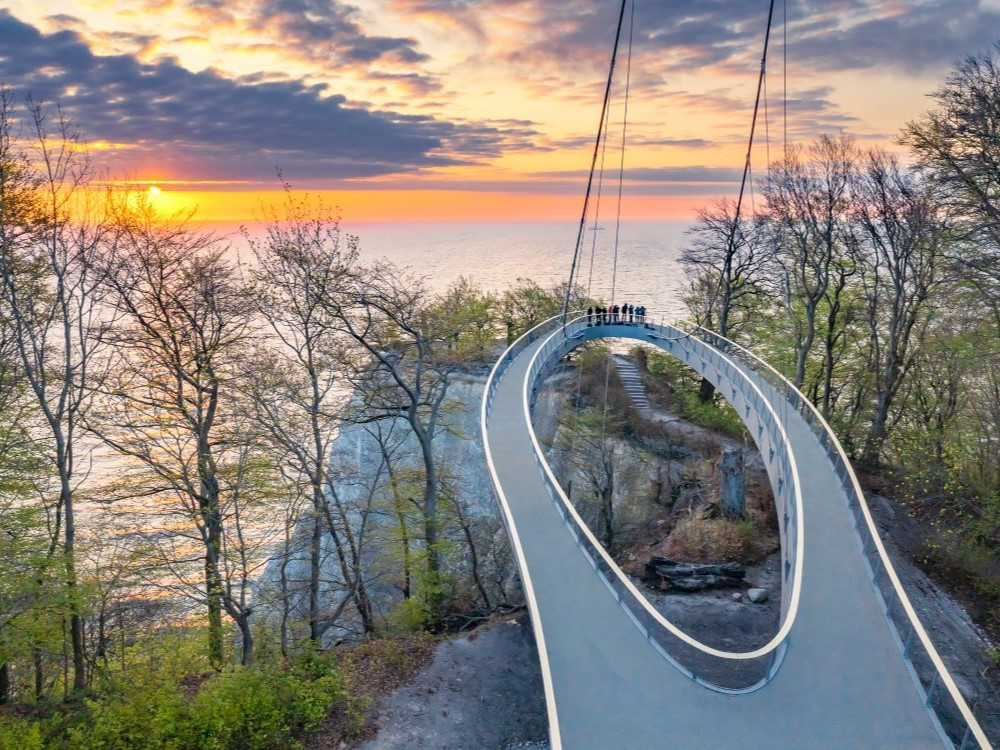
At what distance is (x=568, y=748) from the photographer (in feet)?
31.0

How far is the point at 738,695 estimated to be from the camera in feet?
34.4

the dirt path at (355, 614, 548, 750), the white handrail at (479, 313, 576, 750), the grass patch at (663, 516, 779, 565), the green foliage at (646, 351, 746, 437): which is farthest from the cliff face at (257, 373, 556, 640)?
the green foliage at (646, 351, 746, 437)

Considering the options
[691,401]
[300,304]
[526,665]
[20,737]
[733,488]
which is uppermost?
[300,304]

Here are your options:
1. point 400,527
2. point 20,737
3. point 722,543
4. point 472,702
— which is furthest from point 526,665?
point 20,737

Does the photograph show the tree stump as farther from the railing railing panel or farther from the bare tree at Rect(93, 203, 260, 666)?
the bare tree at Rect(93, 203, 260, 666)

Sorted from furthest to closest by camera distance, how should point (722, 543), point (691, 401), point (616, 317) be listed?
point (691, 401) → point (616, 317) → point (722, 543)

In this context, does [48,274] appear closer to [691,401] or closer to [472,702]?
[472,702]

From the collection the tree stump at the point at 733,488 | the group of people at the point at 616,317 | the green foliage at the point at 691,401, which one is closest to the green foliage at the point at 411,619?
the tree stump at the point at 733,488

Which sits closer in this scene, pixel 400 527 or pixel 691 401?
pixel 400 527

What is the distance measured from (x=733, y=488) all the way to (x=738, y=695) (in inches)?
497

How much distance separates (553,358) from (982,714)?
62.4ft

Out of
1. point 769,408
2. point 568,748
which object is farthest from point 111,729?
point 769,408

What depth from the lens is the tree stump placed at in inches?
871

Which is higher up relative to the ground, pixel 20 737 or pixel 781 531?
pixel 781 531
